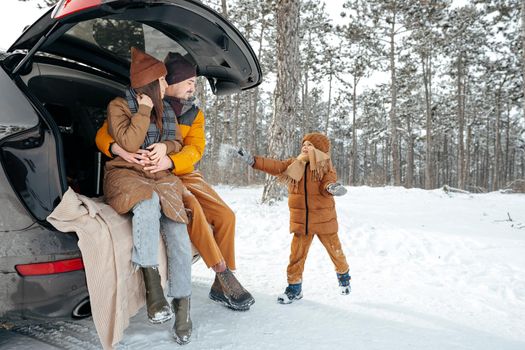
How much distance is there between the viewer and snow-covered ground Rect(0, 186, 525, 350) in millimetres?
2426

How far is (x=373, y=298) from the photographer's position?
3.27 m

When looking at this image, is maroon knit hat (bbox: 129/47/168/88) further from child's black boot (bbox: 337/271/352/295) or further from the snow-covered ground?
child's black boot (bbox: 337/271/352/295)

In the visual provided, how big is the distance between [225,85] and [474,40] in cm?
2521

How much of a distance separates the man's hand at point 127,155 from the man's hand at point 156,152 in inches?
2.5

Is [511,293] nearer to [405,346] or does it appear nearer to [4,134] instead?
[405,346]

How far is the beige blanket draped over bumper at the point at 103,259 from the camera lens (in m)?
1.94

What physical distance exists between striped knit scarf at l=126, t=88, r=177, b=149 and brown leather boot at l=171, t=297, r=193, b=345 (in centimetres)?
102

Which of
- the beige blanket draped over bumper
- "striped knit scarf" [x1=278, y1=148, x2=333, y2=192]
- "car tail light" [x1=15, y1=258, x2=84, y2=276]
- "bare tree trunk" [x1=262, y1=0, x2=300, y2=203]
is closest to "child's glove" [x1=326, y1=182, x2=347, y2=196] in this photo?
"striped knit scarf" [x1=278, y1=148, x2=333, y2=192]

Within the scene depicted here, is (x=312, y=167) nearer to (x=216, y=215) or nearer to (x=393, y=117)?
(x=216, y=215)

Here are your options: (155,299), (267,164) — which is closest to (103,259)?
(155,299)

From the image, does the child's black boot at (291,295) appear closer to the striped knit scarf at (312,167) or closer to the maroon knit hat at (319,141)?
the striped knit scarf at (312,167)

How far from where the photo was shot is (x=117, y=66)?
122 inches

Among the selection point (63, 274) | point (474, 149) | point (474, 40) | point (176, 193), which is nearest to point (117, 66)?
point (176, 193)

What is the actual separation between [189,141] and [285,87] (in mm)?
5016
